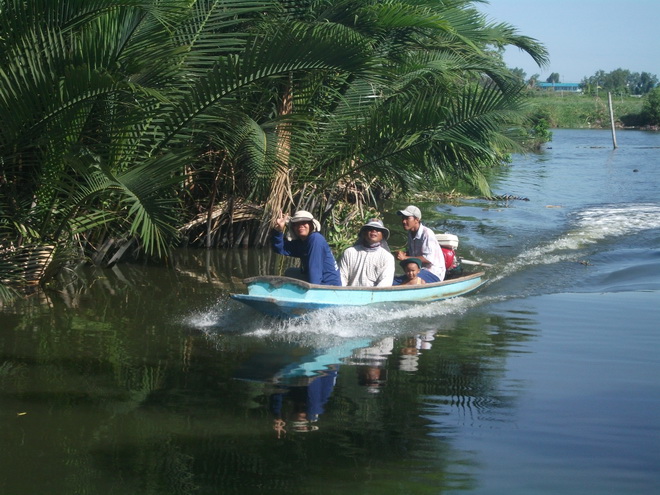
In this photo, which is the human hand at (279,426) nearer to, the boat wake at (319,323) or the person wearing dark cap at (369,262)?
the boat wake at (319,323)

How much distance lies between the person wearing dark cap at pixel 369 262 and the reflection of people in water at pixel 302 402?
2.86m

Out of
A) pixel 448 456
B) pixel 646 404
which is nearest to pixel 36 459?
pixel 448 456

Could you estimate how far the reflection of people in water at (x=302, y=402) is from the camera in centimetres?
662

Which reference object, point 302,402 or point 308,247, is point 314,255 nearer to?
point 308,247

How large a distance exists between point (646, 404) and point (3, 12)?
7.20m

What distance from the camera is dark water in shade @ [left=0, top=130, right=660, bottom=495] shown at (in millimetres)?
5734

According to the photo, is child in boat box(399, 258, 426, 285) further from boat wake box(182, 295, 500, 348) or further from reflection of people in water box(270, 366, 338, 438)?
reflection of people in water box(270, 366, 338, 438)

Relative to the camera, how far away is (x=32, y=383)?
745cm

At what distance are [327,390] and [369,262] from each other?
3.63m

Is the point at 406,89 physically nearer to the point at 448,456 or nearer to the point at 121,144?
the point at 121,144

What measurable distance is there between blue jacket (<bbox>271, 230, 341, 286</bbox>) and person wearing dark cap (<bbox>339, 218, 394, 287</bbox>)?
57 cm

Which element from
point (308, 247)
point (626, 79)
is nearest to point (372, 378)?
point (308, 247)

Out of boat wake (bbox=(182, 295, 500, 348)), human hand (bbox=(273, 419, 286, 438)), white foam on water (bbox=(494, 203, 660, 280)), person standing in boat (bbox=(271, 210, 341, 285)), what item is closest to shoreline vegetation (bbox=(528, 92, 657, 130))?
white foam on water (bbox=(494, 203, 660, 280))

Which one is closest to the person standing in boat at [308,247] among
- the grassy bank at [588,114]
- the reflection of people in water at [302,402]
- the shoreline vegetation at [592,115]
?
the reflection of people in water at [302,402]
